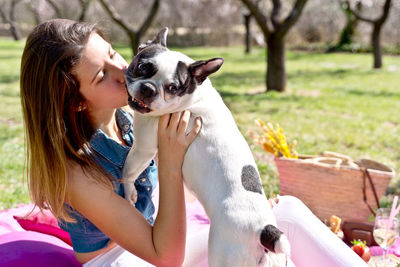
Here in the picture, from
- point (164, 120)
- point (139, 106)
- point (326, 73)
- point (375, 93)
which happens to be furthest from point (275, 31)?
point (139, 106)

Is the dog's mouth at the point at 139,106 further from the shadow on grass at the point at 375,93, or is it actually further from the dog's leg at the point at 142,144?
the shadow on grass at the point at 375,93

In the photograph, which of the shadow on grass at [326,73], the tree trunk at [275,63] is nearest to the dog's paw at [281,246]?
the tree trunk at [275,63]

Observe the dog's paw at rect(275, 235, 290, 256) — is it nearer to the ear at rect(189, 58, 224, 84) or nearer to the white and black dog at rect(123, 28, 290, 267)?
the white and black dog at rect(123, 28, 290, 267)

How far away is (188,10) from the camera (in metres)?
24.9

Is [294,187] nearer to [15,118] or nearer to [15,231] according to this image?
[15,231]

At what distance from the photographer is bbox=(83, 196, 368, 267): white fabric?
200 cm

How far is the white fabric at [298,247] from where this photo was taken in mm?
1998

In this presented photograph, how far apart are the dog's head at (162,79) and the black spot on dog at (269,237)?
1.99 feet

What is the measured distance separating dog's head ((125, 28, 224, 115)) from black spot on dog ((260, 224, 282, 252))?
61 cm

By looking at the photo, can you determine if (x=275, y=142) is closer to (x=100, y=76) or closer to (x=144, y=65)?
(x=100, y=76)

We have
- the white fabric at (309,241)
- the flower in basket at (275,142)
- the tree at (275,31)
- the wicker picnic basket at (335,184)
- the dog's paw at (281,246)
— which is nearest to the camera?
the dog's paw at (281,246)

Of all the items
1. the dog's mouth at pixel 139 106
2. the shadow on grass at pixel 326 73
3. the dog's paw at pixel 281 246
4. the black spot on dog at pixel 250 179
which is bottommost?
the shadow on grass at pixel 326 73

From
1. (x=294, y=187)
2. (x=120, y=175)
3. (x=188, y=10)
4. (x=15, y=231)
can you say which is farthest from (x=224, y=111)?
(x=188, y=10)

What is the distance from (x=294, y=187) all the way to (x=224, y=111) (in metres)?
2.16
